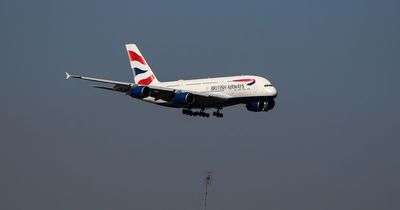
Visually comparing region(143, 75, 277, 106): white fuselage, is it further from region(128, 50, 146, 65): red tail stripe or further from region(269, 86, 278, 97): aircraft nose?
region(128, 50, 146, 65): red tail stripe

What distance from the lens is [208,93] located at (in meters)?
98.2

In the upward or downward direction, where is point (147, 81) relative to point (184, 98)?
upward

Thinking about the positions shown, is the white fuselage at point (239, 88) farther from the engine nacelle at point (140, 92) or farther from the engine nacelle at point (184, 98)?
the engine nacelle at point (140, 92)

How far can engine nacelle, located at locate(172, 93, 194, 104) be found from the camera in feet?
318

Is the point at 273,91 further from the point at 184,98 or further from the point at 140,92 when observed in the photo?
the point at 140,92

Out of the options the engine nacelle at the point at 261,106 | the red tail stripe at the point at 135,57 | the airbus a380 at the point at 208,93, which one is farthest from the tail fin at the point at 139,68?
the engine nacelle at the point at 261,106

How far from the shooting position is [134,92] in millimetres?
97875

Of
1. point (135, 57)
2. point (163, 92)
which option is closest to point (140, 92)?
point (163, 92)

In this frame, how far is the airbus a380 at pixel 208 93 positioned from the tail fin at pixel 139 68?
314 inches

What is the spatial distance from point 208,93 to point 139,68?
17102 millimetres

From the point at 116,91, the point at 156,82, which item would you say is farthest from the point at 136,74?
the point at 116,91

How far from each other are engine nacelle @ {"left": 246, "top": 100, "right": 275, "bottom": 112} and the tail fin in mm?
15599

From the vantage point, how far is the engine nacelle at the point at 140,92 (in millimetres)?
97500

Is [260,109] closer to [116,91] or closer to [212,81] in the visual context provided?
[212,81]
